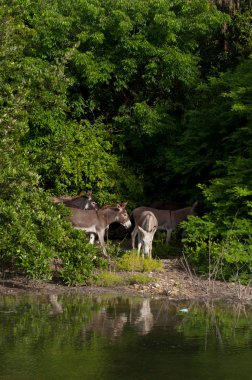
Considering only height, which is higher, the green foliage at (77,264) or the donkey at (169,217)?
the donkey at (169,217)

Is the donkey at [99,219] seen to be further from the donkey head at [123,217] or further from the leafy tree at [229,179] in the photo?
the leafy tree at [229,179]

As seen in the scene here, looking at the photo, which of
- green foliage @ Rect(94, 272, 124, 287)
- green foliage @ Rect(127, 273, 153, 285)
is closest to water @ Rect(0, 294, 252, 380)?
green foliage @ Rect(94, 272, 124, 287)

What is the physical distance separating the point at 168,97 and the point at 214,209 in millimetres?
7289

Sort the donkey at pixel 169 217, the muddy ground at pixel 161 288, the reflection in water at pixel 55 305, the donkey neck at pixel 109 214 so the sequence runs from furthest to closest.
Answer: the donkey at pixel 169 217 → the donkey neck at pixel 109 214 → the muddy ground at pixel 161 288 → the reflection in water at pixel 55 305

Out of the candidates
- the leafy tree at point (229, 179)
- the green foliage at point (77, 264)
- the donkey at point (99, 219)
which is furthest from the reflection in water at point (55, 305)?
the donkey at point (99, 219)

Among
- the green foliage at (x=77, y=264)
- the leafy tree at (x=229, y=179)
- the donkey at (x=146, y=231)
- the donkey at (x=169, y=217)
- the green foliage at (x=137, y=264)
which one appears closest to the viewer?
the green foliage at (x=77, y=264)

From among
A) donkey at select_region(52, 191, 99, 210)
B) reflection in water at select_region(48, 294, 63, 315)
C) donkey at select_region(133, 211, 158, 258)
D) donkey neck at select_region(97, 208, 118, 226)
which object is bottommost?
reflection in water at select_region(48, 294, 63, 315)

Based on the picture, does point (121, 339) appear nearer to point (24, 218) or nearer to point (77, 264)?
point (77, 264)

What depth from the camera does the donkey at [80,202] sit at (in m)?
23.5

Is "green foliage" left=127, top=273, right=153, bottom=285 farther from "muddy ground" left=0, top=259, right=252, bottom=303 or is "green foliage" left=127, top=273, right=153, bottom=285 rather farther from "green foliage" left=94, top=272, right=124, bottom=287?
"green foliage" left=94, top=272, right=124, bottom=287

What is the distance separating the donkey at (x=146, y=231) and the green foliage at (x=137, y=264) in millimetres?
1407

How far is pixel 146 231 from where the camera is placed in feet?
69.6

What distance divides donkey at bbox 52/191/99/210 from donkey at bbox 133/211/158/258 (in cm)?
242

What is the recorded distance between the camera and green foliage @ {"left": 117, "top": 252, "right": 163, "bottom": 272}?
19234mm
